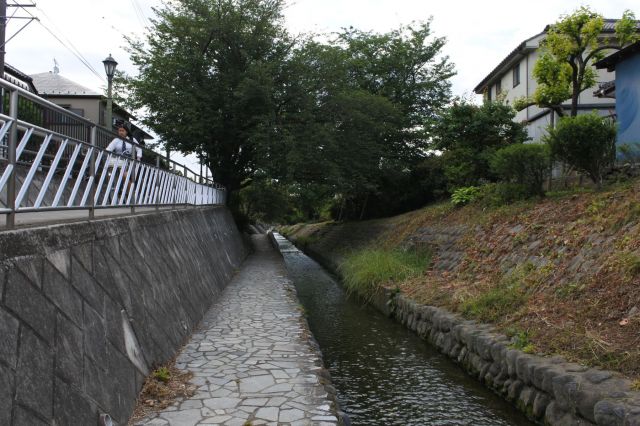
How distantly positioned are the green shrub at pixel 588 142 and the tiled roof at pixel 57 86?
79.6ft

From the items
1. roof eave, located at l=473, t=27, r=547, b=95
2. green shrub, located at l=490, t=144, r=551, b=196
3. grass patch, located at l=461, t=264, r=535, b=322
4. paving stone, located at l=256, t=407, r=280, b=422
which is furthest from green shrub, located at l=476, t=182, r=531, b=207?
roof eave, located at l=473, t=27, r=547, b=95

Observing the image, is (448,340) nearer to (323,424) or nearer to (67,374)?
(323,424)

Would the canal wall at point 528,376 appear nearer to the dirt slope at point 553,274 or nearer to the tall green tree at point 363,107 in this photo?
the dirt slope at point 553,274

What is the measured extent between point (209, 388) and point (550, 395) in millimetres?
3982

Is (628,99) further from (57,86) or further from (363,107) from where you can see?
(57,86)

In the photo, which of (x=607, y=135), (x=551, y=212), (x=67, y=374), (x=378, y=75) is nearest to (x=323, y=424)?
(x=67, y=374)

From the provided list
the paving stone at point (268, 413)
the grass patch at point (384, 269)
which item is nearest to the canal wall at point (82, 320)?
the paving stone at point (268, 413)

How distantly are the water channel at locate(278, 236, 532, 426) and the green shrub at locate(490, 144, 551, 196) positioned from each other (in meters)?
5.49

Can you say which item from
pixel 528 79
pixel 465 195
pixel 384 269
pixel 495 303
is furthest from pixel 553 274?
pixel 528 79

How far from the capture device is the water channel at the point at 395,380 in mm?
6160

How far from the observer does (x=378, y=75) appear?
2800cm

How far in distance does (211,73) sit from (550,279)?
57.8ft

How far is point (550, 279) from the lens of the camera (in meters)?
8.00

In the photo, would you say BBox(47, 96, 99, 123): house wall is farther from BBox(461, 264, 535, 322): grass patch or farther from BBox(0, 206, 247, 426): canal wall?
BBox(461, 264, 535, 322): grass patch
